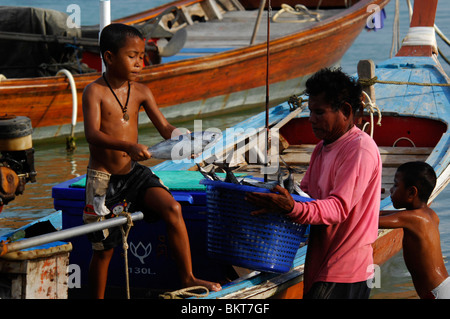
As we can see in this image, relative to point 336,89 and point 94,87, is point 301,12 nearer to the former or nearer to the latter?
point 94,87

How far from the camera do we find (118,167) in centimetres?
346

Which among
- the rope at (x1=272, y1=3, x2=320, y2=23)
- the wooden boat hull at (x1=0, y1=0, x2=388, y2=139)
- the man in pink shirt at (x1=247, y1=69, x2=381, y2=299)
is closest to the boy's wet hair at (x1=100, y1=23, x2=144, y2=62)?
the man in pink shirt at (x1=247, y1=69, x2=381, y2=299)

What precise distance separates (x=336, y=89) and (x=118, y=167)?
45.0 inches

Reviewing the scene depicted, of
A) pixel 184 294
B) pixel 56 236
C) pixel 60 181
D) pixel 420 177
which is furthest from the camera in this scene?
pixel 60 181

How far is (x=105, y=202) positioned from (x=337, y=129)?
1.18m

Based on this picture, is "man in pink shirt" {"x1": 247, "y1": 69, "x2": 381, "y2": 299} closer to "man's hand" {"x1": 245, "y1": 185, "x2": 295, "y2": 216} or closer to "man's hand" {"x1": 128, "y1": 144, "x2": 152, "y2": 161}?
"man's hand" {"x1": 245, "y1": 185, "x2": 295, "y2": 216}

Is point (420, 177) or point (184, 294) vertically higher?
point (420, 177)

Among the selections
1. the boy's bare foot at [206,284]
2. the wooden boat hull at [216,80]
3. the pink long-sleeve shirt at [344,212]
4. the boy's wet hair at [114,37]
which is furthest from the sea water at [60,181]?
the boy's wet hair at [114,37]

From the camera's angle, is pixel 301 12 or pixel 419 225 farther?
pixel 301 12

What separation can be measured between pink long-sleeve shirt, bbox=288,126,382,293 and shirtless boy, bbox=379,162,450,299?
0.55 m

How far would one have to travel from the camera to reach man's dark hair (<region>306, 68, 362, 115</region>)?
2996 millimetres

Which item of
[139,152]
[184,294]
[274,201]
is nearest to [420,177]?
[274,201]

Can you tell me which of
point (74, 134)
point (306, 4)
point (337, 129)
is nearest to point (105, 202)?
point (337, 129)
